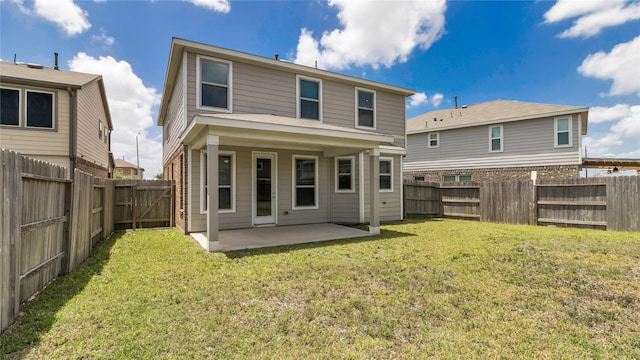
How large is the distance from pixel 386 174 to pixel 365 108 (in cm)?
268

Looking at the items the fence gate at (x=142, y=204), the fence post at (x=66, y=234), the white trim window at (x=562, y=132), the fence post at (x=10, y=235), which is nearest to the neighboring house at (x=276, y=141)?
the fence gate at (x=142, y=204)

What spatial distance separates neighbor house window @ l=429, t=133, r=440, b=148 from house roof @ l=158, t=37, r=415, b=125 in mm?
7619

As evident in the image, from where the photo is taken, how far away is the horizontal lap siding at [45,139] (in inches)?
364

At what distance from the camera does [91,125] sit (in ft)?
41.1

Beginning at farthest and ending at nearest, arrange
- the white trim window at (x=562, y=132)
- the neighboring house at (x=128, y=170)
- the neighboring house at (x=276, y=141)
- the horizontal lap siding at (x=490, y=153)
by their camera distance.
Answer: the neighboring house at (x=128, y=170)
the horizontal lap siding at (x=490, y=153)
the white trim window at (x=562, y=132)
the neighboring house at (x=276, y=141)

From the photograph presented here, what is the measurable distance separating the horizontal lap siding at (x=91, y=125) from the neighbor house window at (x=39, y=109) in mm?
856

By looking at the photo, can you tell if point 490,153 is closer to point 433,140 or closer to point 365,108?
point 433,140

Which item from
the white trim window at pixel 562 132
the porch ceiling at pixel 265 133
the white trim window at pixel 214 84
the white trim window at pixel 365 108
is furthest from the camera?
the white trim window at pixel 562 132

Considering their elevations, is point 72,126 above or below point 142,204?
above

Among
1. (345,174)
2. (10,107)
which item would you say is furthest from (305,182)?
(10,107)

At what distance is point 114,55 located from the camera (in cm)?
1495

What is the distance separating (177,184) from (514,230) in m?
10.9

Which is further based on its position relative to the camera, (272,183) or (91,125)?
(91,125)

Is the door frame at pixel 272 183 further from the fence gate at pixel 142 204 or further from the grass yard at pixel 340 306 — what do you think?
the fence gate at pixel 142 204
